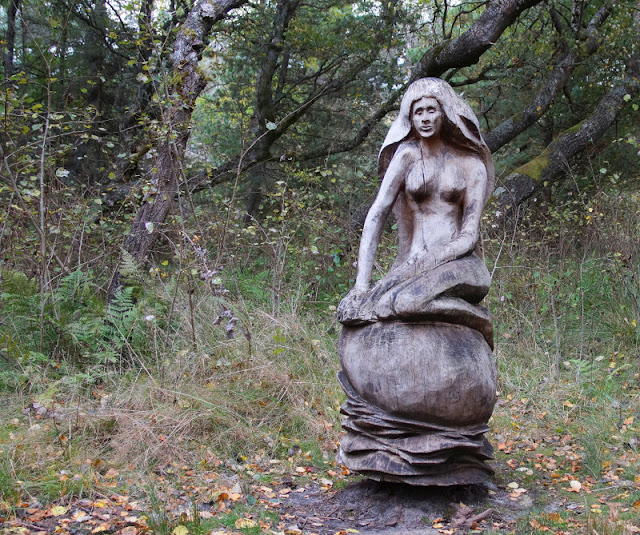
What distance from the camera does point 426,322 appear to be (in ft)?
12.6

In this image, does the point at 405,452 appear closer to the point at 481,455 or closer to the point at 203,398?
the point at 481,455

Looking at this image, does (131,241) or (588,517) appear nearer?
(588,517)

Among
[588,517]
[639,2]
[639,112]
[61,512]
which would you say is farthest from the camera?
[639,112]

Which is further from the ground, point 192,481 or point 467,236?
point 467,236

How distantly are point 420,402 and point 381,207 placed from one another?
1.30 meters

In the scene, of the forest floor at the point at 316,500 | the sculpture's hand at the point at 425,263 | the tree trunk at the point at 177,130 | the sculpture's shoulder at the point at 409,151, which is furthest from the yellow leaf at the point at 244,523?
the tree trunk at the point at 177,130

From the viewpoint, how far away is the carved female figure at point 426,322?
A: 12.3 ft

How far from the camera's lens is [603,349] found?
7.28 metres

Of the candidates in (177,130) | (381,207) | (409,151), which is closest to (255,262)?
(177,130)

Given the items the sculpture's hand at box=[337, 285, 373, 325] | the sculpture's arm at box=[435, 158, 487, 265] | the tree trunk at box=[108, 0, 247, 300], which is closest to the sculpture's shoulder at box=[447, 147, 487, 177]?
the sculpture's arm at box=[435, 158, 487, 265]

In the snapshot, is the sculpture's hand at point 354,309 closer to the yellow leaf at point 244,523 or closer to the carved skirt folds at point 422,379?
the carved skirt folds at point 422,379

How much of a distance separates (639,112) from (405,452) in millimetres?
9966

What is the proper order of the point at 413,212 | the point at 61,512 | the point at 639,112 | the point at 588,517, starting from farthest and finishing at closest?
1. the point at 639,112
2. the point at 413,212
3. the point at 61,512
4. the point at 588,517

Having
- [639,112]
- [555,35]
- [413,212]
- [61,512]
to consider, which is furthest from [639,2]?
[61,512]
